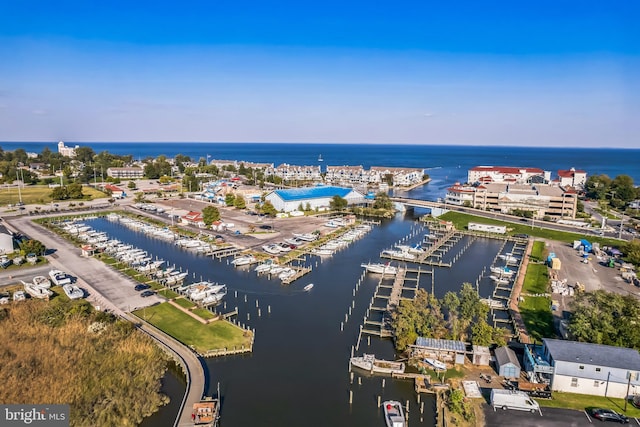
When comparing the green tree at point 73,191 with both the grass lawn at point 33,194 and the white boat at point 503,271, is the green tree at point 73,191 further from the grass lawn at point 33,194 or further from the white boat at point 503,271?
the white boat at point 503,271

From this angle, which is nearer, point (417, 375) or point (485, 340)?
point (417, 375)

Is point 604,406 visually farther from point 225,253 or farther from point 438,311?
point 225,253

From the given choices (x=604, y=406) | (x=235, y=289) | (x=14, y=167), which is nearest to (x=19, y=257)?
(x=235, y=289)

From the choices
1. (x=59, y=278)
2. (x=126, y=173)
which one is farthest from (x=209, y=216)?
(x=126, y=173)

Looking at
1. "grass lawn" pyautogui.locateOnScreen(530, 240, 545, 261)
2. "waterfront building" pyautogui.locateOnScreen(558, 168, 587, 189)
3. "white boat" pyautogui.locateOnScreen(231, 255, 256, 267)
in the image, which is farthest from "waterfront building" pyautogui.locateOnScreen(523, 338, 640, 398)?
"waterfront building" pyautogui.locateOnScreen(558, 168, 587, 189)

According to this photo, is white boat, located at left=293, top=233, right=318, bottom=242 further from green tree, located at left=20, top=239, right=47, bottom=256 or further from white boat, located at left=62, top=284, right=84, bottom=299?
green tree, located at left=20, top=239, right=47, bottom=256

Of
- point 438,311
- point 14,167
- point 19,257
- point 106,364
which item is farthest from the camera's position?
point 14,167
